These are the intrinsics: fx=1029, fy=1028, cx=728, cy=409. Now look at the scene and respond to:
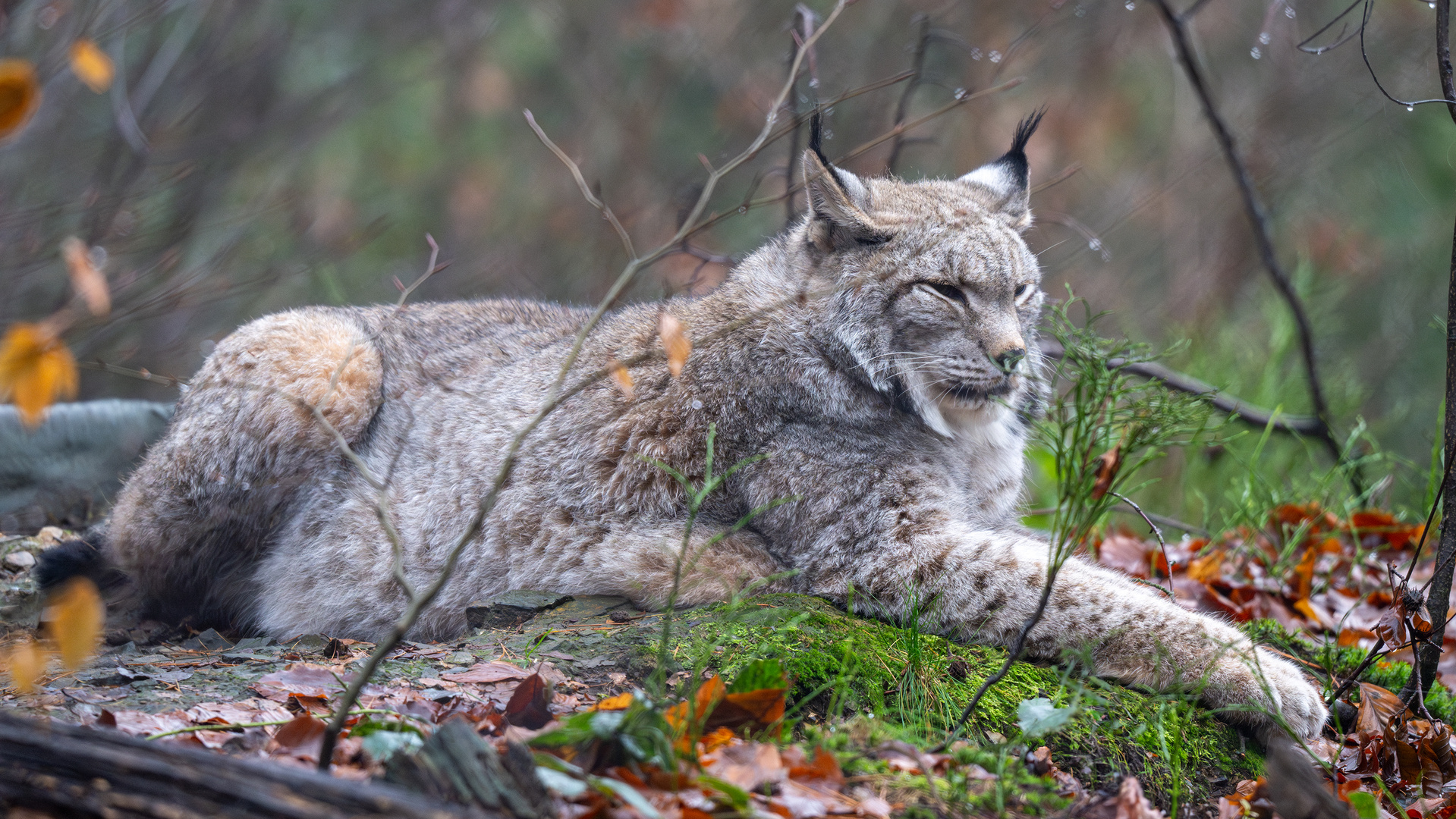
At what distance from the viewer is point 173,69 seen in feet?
23.6

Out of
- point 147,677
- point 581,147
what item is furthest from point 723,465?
point 581,147

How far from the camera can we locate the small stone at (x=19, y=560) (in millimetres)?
4430

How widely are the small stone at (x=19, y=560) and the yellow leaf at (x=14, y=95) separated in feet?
11.0

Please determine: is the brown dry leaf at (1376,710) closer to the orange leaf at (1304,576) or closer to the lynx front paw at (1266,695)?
the lynx front paw at (1266,695)

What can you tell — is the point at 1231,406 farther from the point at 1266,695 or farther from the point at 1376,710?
the point at 1266,695

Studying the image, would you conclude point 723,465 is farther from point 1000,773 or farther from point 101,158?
point 101,158

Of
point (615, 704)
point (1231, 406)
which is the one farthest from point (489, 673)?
point (1231, 406)

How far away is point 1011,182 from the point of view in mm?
4289

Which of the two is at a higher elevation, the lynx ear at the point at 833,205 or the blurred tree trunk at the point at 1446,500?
the lynx ear at the point at 833,205

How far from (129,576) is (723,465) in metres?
2.47

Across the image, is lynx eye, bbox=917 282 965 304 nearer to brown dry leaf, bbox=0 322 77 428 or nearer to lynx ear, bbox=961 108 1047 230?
lynx ear, bbox=961 108 1047 230

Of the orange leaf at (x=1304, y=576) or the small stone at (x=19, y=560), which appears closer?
the small stone at (x=19, y=560)

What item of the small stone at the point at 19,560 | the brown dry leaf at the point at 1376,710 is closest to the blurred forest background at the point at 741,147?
the small stone at the point at 19,560

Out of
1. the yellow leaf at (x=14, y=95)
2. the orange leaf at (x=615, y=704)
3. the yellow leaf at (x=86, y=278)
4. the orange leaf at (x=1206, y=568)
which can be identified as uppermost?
the yellow leaf at (x=14, y=95)
